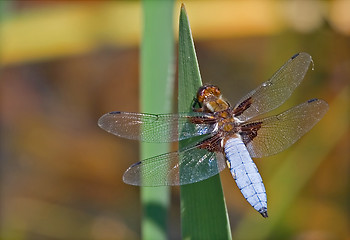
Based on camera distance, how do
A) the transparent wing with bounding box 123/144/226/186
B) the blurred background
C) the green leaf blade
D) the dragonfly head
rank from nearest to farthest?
1. the green leaf blade
2. the transparent wing with bounding box 123/144/226/186
3. the dragonfly head
4. the blurred background

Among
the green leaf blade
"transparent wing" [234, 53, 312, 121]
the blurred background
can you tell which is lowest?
the green leaf blade

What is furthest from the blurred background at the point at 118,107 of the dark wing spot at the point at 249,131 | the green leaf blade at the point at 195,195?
the green leaf blade at the point at 195,195

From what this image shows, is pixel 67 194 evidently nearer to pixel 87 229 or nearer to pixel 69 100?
pixel 87 229

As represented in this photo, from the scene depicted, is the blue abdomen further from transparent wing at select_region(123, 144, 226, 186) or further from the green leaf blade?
the green leaf blade

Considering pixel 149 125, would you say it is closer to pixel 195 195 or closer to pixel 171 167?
pixel 171 167

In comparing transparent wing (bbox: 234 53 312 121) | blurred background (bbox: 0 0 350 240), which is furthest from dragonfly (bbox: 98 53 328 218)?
blurred background (bbox: 0 0 350 240)

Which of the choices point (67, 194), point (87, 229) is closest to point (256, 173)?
point (87, 229)

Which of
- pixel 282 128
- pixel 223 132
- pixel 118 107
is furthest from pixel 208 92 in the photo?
pixel 118 107
